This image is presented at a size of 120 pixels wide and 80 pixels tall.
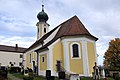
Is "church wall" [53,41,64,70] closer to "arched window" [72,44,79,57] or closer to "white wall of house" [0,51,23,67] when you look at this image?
"arched window" [72,44,79,57]

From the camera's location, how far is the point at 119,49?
1523 inches

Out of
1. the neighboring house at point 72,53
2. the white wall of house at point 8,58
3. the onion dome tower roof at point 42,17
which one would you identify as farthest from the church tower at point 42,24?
the white wall of house at point 8,58

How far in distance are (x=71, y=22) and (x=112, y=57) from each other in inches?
676

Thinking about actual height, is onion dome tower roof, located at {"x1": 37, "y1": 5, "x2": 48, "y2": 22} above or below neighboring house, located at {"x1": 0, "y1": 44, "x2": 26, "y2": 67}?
above

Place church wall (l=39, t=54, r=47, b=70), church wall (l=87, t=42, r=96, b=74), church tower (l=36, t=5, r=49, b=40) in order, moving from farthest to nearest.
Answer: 1. church tower (l=36, t=5, r=49, b=40)
2. church wall (l=39, t=54, r=47, b=70)
3. church wall (l=87, t=42, r=96, b=74)

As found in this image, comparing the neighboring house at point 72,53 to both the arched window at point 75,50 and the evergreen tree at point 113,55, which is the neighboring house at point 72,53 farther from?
the evergreen tree at point 113,55

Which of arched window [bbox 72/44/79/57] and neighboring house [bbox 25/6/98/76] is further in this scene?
arched window [bbox 72/44/79/57]

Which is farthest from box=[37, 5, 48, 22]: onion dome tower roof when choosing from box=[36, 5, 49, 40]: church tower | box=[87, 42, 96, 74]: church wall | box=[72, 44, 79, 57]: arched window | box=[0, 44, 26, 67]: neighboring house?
box=[87, 42, 96, 74]: church wall

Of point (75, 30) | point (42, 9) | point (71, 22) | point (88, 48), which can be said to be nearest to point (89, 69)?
point (88, 48)

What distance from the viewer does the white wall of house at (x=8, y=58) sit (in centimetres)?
4625

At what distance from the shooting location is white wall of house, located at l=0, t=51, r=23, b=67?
46250 millimetres

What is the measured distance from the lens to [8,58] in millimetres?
46969

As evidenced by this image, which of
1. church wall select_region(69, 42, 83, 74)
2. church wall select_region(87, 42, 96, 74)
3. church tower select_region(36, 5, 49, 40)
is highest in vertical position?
church tower select_region(36, 5, 49, 40)

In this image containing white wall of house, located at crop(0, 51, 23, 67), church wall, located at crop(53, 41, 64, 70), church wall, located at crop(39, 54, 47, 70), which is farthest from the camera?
white wall of house, located at crop(0, 51, 23, 67)
